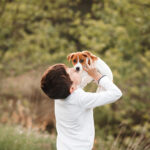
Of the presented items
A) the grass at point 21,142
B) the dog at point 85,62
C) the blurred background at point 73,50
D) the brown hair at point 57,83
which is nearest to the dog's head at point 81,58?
the dog at point 85,62

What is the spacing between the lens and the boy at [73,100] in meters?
1.98

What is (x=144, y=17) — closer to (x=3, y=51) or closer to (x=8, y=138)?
(x=3, y=51)

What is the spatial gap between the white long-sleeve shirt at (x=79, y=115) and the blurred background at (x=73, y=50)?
4.01 metres

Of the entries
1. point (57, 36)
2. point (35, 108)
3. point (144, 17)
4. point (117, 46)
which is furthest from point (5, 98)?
point (144, 17)

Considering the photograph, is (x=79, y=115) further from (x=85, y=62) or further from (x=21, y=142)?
(x=21, y=142)

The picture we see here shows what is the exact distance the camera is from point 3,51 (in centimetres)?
798

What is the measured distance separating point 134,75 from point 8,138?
3.97 meters

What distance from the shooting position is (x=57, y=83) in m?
2.00

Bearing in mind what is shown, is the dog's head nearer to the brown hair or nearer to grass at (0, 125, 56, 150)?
the brown hair

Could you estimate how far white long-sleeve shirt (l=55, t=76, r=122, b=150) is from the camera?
1.97 meters

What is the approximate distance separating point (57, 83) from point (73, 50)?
592 centimetres

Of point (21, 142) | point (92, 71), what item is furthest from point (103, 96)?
point (21, 142)

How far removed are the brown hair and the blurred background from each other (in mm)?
4142

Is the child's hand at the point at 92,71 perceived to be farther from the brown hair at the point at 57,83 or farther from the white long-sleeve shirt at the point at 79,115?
the brown hair at the point at 57,83
